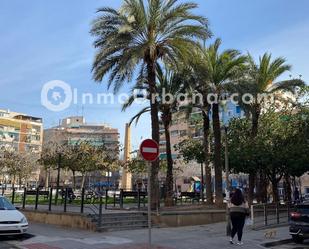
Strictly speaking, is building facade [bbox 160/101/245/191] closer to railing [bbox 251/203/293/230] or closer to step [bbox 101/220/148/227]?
railing [bbox 251/203/293/230]

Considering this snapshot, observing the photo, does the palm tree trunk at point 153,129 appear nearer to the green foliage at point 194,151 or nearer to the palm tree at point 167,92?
the palm tree at point 167,92

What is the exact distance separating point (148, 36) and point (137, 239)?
10.1 metres

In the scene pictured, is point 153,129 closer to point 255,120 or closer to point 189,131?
point 255,120

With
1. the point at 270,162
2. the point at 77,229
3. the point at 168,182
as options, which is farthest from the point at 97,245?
the point at 270,162

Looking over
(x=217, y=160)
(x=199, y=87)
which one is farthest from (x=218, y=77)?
(x=217, y=160)

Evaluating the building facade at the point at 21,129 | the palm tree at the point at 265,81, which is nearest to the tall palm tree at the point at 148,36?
the palm tree at the point at 265,81

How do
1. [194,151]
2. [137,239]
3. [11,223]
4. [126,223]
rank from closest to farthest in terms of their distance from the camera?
[11,223] → [137,239] → [126,223] → [194,151]

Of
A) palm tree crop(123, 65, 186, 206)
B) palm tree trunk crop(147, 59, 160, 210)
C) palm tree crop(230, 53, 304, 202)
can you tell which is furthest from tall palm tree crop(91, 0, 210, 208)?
palm tree crop(230, 53, 304, 202)

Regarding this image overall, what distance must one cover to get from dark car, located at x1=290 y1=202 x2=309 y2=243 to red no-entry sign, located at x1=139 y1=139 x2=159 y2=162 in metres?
5.78

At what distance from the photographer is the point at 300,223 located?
1462cm

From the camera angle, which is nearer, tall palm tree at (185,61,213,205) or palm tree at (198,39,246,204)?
tall palm tree at (185,61,213,205)

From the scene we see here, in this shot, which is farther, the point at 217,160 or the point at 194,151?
the point at 194,151

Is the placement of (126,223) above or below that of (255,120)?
below

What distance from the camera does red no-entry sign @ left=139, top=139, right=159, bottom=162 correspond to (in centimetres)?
1190
